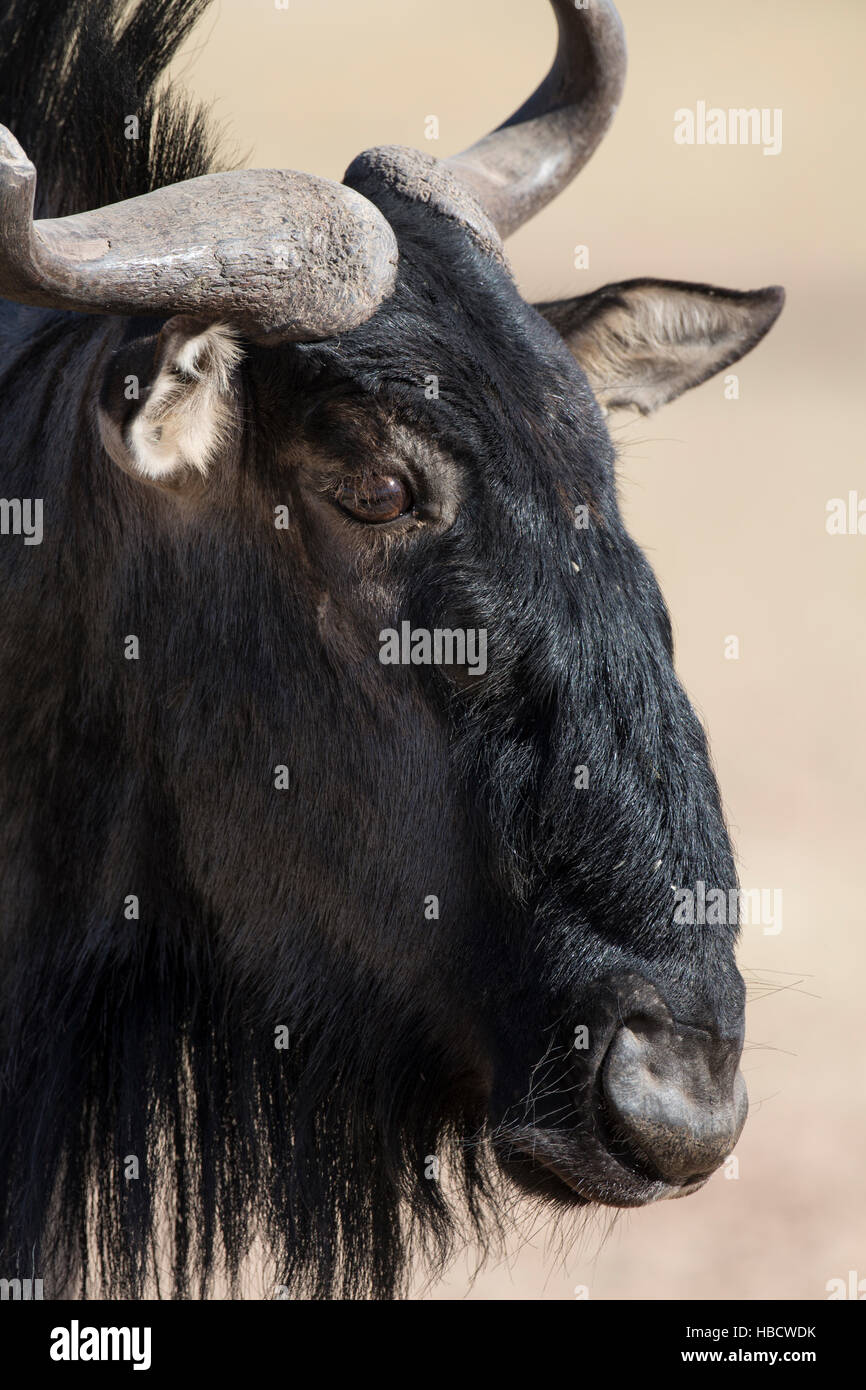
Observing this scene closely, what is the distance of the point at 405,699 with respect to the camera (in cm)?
333

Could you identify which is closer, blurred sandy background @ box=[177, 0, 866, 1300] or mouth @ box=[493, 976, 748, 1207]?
mouth @ box=[493, 976, 748, 1207]

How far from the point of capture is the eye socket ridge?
3.24 m

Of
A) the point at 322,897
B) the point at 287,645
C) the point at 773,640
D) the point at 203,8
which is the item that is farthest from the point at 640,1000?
the point at 773,640

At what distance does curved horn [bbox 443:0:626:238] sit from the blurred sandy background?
29.1 inches

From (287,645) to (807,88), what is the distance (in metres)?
32.9

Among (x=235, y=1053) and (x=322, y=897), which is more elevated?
(x=322, y=897)

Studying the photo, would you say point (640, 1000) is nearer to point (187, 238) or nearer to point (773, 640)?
point (187, 238)

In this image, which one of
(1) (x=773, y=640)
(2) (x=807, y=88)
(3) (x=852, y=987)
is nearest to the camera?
(3) (x=852, y=987)

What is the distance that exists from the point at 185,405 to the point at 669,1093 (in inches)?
69.9

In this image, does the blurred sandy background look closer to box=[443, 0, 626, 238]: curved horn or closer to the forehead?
box=[443, 0, 626, 238]: curved horn

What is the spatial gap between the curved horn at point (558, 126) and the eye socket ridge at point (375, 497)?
1.41 meters

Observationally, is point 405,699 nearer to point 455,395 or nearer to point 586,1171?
point 455,395

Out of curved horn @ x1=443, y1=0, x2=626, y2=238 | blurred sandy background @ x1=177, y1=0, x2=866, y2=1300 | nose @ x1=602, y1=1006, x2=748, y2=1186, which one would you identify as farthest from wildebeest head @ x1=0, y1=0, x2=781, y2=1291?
curved horn @ x1=443, y1=0, x2=626, y2=238

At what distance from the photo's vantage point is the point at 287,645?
337cm
